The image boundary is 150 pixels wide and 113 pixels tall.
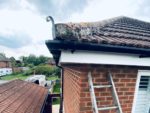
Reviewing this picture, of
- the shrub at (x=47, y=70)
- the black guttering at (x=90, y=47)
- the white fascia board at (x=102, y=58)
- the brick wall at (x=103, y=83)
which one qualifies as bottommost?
the shrub at (x=47, y=70)

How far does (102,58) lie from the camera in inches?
102

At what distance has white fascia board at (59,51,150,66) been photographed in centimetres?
247

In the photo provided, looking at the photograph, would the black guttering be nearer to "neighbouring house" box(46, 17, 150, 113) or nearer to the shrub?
Result: "neighbouring house" box(46, 17, 150, 113)

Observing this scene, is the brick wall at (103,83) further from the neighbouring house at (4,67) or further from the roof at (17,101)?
the neighbouring house at (4,67)

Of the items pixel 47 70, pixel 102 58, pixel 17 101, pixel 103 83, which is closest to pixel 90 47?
pixel 102 58

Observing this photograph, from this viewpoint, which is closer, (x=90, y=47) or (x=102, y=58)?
(x=90, y=47)

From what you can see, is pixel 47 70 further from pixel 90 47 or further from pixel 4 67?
pixel 90 47

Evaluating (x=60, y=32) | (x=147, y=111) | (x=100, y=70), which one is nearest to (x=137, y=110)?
(x=147, y=111)

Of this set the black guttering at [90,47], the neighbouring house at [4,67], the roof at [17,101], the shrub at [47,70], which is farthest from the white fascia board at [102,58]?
the neighbouring house at [4,67]

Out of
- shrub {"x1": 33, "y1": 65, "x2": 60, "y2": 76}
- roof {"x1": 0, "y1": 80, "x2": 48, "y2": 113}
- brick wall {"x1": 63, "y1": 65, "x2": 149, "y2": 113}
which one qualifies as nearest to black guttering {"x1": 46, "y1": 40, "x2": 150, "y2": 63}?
brick wall {"x1": 63, "y1": 65, "x2": 149, "y2": 113}

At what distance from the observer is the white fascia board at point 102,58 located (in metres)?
2.47

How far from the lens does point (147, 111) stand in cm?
327

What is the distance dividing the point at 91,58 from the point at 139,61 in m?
0.99

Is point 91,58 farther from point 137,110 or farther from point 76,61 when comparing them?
point 137,110
